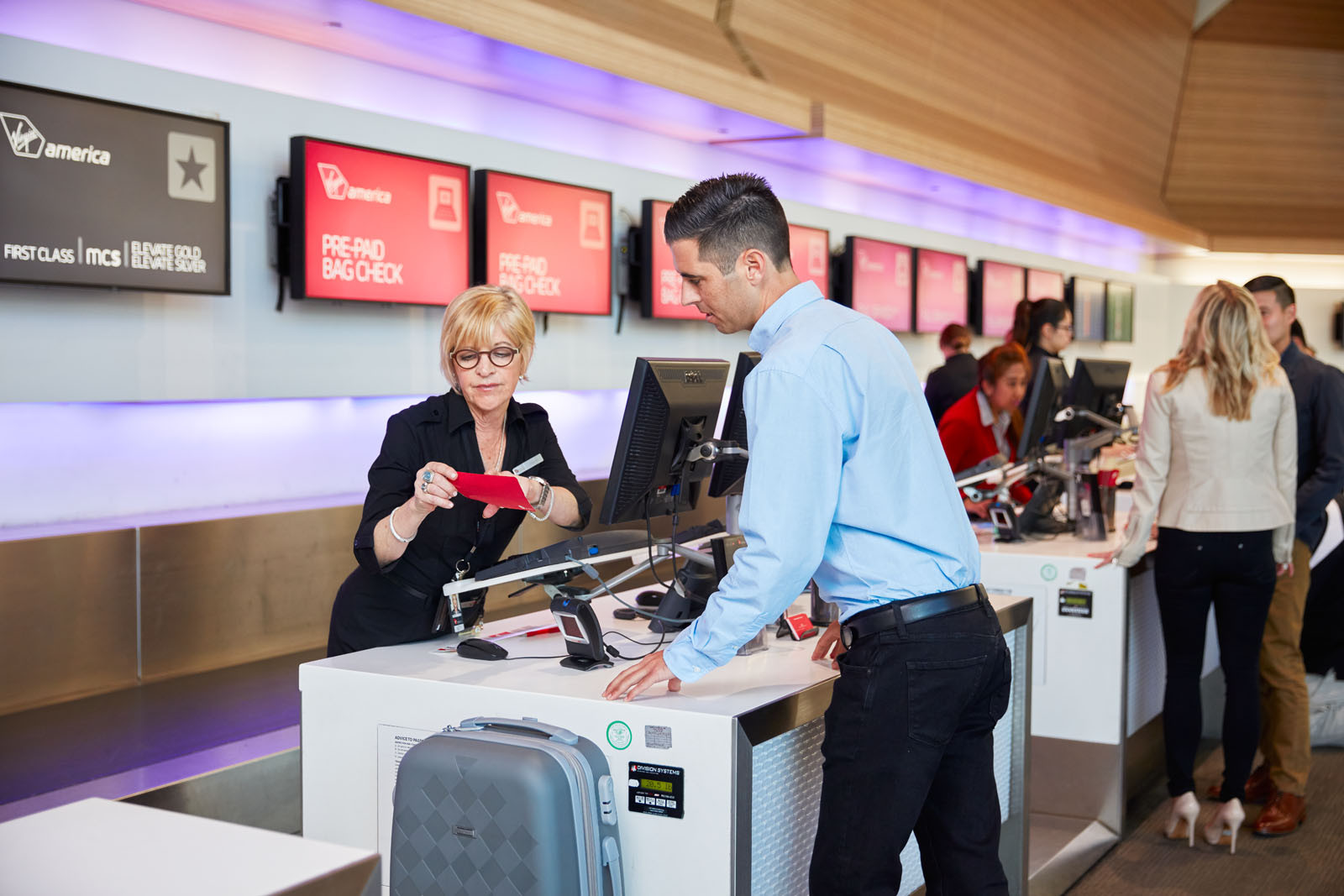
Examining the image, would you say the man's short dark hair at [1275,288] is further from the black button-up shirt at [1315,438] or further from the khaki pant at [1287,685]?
the khaki pant at [1287,685]

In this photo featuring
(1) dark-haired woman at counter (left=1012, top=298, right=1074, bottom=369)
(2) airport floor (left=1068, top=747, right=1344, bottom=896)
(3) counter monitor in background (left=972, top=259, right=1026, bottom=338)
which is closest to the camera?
(2) airport floor (left=1068, top=747, right=1344, bottom=896)

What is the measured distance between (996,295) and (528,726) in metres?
8.12

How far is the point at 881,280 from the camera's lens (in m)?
7.89

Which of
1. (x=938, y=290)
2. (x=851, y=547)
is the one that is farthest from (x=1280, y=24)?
(x=851, y=547)

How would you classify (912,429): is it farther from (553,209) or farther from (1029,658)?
(553,209)

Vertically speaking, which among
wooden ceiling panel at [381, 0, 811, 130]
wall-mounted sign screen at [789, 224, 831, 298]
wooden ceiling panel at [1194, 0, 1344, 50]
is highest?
wooden ceiling panel at [1194, 0, 1344, 50]

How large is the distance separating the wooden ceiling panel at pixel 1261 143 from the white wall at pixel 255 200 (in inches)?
295

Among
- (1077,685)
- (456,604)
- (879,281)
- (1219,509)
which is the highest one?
(879,281)

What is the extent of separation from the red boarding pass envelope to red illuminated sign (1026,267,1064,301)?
8.57 m

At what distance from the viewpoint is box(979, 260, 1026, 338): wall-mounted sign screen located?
368 inches

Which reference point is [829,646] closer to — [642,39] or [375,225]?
[375,225]

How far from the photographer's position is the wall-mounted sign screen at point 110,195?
3457mm

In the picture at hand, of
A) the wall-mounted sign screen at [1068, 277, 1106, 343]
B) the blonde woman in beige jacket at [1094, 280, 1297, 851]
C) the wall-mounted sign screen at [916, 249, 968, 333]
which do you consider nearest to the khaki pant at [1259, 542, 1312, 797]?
the blonde woman in beige jacket at [1094, 280, 1297, 851]

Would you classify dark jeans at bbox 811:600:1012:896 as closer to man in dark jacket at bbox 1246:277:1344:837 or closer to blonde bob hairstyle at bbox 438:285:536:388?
blonde bob hairstyle at bbox 438:285:536:388
